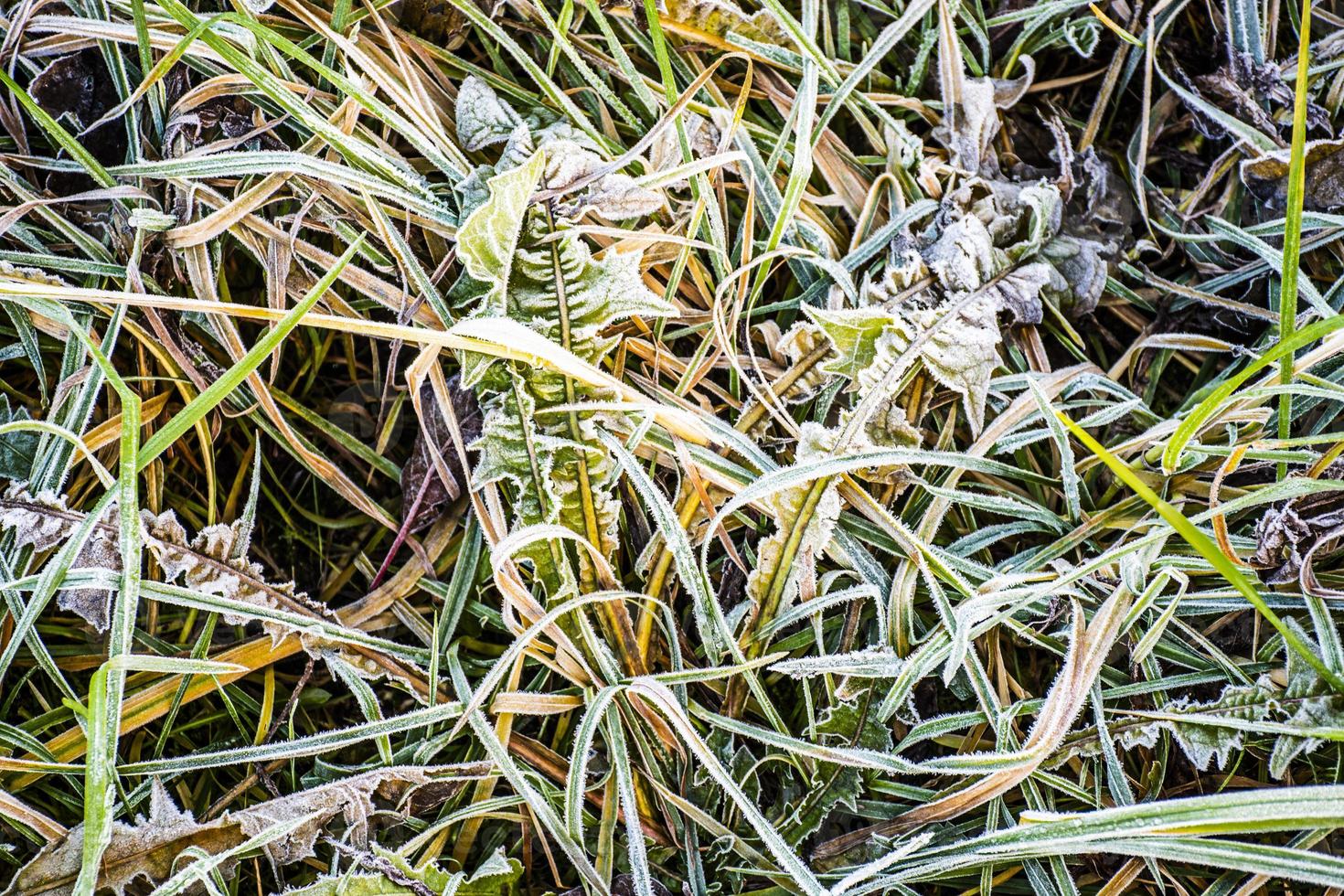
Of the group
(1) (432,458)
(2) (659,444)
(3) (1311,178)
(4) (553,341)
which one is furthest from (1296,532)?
(1) (432,458)

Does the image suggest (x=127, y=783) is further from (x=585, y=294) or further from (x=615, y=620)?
(x=585, y=294)

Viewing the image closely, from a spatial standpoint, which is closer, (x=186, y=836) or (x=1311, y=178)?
(x=186, y=836)

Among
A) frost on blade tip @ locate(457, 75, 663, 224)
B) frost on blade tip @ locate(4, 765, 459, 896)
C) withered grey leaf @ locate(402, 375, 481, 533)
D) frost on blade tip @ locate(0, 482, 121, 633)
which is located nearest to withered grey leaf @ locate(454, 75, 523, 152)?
frost on blade tip @ locate(457, 75, 663, 224)

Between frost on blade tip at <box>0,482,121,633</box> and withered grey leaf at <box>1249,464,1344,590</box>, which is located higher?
frost on blade tip at <box>0,482,121,633</box>

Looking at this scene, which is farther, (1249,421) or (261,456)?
(261,456)

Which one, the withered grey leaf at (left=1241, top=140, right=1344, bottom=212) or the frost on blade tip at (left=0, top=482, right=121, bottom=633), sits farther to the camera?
the withered grey leaf at (left=1241, top=140, right=1344, bottom=212)

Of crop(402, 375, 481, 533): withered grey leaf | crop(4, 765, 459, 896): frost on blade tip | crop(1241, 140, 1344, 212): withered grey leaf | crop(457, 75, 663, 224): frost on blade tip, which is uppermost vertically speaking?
crop(457, 75, 663, 224): frost on blade tip

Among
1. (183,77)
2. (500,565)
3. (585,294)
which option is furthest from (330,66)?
(500,565)

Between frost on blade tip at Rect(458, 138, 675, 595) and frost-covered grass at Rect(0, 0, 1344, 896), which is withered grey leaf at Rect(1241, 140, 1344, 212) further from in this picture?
frost on blade tip at Rect(458, 138, 675, 595)

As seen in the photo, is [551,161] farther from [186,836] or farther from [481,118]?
[186,836]
